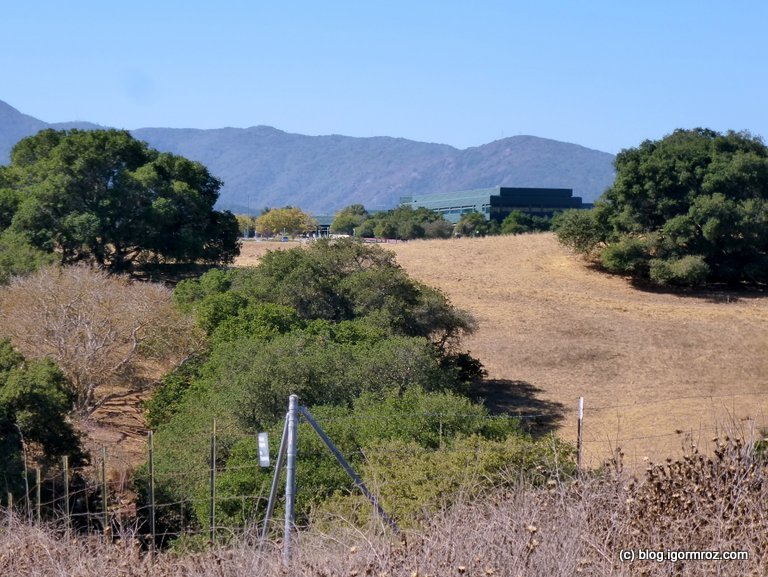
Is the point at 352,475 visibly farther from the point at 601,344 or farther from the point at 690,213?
the point at 690,213

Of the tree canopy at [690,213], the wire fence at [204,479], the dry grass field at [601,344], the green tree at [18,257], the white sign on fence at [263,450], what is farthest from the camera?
the tree canopy at [690,213]

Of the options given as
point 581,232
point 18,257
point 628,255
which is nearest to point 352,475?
point 18,257

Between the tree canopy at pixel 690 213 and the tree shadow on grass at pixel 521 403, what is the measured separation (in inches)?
681

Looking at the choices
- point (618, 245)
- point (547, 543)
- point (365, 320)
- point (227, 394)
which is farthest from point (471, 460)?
point (618, 245)

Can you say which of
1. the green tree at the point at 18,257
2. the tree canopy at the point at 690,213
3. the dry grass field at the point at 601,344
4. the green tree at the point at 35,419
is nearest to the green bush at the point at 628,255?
the tree canopy at the point at 690,213

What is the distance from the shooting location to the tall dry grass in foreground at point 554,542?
5.68 metres

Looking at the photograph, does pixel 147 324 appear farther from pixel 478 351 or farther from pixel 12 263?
pixel 478 351

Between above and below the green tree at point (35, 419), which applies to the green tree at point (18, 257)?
above

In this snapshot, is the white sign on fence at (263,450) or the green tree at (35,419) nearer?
the white sign on fence at (263,450)

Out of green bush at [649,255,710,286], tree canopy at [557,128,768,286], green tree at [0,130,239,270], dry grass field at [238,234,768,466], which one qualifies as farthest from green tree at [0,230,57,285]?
green bush at [649,255,710,286]

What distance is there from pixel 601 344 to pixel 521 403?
1025 cm

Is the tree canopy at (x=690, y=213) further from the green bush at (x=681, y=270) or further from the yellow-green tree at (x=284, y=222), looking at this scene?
the yellow-green tree at (x=284, y=222)

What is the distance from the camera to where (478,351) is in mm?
41344

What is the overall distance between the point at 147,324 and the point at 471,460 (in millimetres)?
16906
